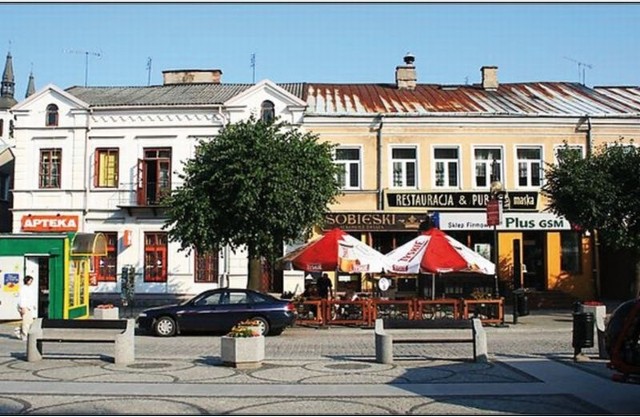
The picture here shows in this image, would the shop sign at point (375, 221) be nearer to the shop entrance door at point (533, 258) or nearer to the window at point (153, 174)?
the shop entrance door at point (533, 258)

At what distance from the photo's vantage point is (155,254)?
3238 cm

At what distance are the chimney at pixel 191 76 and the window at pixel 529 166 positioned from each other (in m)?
16.7

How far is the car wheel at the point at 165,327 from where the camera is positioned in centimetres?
2066

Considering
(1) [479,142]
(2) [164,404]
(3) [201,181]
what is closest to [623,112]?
(1) [479,142]

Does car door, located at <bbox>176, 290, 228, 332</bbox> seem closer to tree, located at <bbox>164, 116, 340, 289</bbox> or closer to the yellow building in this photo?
tree, located at <bbox>164, 116, 340, 289</bbox>

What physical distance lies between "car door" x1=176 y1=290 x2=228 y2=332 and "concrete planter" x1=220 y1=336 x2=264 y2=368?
6.37 meters

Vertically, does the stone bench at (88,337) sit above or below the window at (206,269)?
below

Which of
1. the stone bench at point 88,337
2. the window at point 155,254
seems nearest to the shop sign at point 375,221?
the window at point 155,254

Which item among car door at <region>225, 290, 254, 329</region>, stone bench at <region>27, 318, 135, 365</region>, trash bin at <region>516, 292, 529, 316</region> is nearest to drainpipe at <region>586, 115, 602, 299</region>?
trash bin at <region>516, 292, 529, 316</region>

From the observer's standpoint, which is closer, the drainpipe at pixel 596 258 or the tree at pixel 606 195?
the tree at pixel 606 195

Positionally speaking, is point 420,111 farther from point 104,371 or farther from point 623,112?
point 104,371

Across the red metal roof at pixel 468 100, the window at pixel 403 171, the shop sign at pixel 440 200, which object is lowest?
the shop sign at pixel 440 200

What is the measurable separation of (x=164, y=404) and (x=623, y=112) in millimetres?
Result: 28369

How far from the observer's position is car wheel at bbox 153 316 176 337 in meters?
20.7
